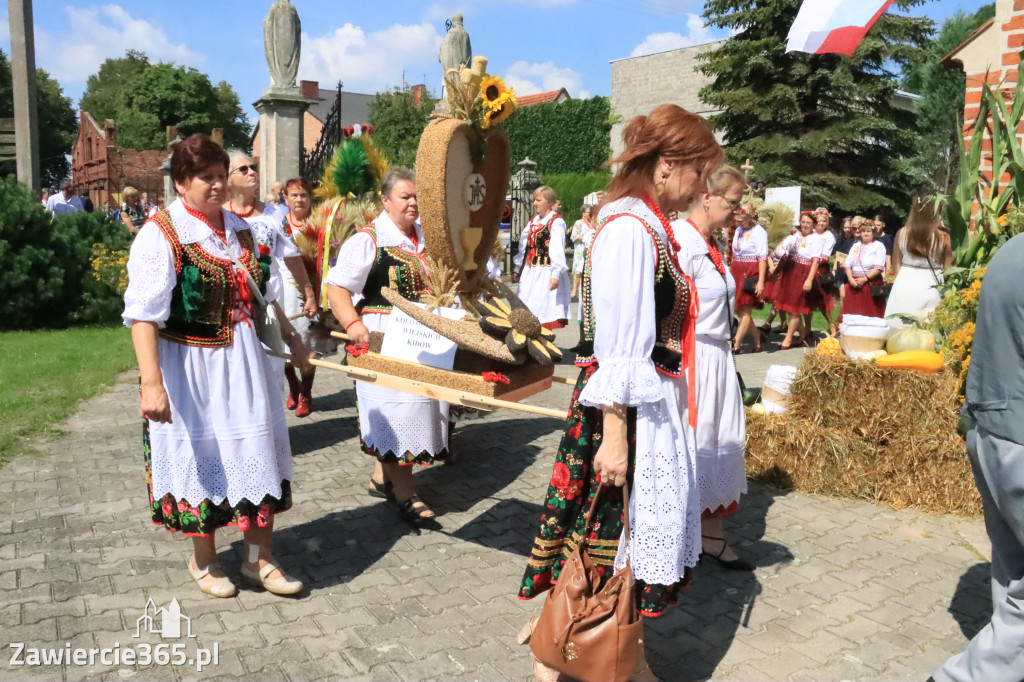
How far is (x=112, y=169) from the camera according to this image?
4228 centimetres

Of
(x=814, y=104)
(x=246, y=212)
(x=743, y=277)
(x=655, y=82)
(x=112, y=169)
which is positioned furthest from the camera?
(x=112, y=169)

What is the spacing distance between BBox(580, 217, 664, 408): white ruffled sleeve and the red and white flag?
13.5 feet

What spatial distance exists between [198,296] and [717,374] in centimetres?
245

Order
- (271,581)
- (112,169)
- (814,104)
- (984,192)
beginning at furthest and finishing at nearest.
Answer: (112,169)
(814,104)
(984,192)
(271,581)

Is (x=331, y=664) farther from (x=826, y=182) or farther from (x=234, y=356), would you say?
(x=826, y=182)

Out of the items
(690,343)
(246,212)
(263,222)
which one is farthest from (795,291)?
(690,343)

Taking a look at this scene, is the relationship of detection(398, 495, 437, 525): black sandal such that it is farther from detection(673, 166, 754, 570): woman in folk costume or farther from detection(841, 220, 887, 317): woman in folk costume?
detection(841, 220, 887, 317): woman in folk costume

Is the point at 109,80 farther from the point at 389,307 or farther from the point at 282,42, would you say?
the point at 389,307

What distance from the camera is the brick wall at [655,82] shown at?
38438mm

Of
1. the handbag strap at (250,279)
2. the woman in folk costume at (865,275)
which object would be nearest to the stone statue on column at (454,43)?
the woman in folk costume at (865,275)

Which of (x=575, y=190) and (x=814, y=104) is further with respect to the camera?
(x=575, y=190)

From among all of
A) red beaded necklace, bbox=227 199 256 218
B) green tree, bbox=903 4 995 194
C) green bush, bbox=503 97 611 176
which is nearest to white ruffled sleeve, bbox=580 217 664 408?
red beaded necklace, bbox=227 199 256 218

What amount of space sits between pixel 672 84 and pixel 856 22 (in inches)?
1391

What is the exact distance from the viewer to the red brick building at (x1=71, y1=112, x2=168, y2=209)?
41906 millimetres
